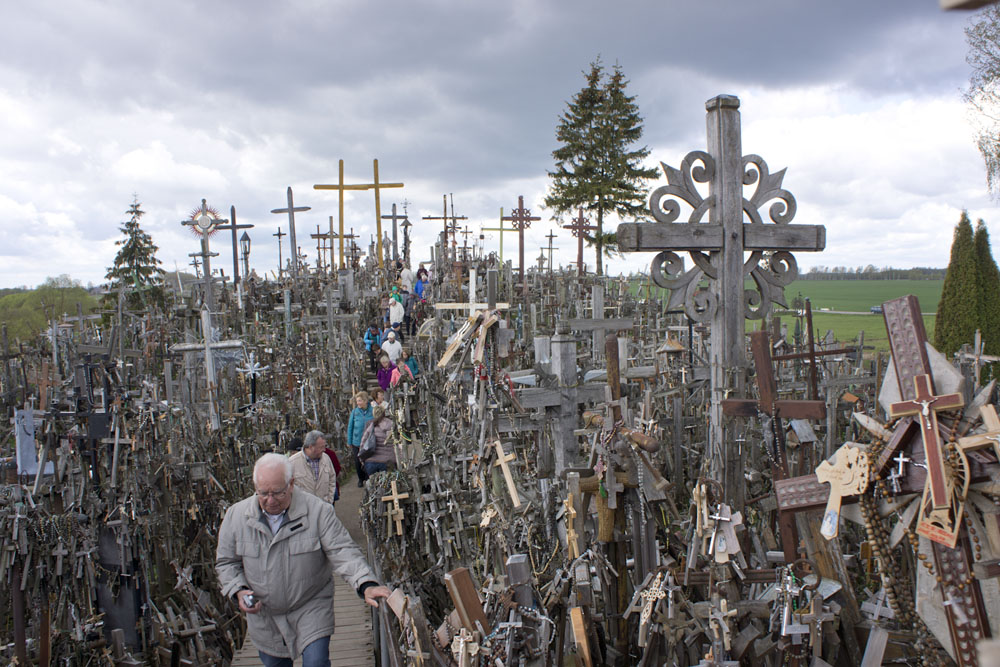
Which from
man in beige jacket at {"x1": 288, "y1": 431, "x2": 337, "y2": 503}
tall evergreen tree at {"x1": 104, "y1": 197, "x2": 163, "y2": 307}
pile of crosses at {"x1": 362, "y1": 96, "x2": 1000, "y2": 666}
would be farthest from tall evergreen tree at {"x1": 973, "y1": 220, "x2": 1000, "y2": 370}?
tall evergreen tree at {"x1": 104, "y1": 197, "x2": 163, "y2": 307}

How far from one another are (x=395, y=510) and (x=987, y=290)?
12736 mm

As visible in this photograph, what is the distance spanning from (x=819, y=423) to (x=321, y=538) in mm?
7167

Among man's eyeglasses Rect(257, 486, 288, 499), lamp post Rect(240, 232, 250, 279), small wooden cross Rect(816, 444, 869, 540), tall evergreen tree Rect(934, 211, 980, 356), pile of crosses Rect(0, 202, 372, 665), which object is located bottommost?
pile of crosses Rect(0, 202, 372, 665)

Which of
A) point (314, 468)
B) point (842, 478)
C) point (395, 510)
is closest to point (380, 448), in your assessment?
point (314, 468)

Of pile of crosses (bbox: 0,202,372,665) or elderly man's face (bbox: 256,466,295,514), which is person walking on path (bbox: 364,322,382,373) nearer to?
pile of crosses (bbox: 0,202,372,665)

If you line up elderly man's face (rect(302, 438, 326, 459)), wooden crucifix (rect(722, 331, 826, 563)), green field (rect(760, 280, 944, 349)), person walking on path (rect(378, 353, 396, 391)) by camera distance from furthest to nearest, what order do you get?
1. green field (rect(760, 280, 944, 349))
2. person walking on path (rect(378, 353, 396, 391))
3. elderly man's face (rect(302, 438, 326, 459))
4. wooden crucifix (rect(722, 331, 826, 563))

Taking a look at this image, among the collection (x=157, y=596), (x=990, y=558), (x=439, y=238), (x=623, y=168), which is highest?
(x=623, y=168)

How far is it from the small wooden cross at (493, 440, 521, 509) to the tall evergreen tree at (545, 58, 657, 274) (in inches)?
786

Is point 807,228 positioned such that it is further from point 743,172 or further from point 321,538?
point 321,538

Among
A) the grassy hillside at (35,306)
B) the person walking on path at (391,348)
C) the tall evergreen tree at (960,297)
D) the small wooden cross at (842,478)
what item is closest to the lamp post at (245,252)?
the grassy hillside at (35,306)

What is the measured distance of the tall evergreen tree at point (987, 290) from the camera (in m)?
13.4

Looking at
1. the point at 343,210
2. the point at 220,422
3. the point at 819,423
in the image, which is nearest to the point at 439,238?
the point at 343,210

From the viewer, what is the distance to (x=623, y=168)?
80.7ft

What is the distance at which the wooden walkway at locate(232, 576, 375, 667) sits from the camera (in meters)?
5.61
